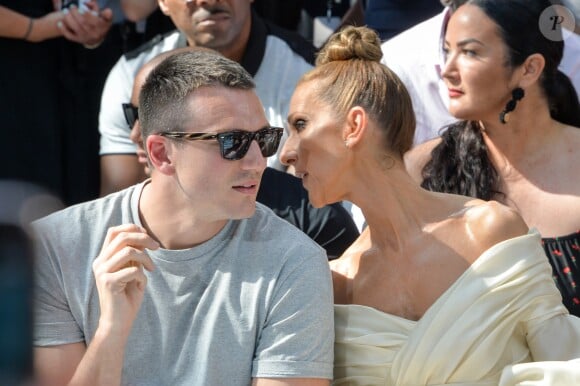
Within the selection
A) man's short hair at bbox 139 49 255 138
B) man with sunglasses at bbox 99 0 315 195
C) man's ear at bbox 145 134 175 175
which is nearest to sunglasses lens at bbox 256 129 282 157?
man's short hair at bbox 139 49 255 138

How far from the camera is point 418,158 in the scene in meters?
3.85

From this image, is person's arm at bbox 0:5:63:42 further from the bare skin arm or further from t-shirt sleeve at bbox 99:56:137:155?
the bare skin arm

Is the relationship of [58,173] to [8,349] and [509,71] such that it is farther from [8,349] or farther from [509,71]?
[8,349]

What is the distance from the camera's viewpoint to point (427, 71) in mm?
4648

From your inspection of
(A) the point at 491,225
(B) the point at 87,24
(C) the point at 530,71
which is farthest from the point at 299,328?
(B) the point at 87,24

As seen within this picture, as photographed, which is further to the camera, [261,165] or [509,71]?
[509,71]

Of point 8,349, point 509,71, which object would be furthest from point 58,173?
point 8,349

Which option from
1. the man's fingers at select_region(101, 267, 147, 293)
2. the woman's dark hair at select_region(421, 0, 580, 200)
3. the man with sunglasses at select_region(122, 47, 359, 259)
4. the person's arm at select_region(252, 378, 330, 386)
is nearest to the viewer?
the man's fingers at select_region(101, 267, 147, 293)

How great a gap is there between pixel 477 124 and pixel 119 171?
1.59 metres

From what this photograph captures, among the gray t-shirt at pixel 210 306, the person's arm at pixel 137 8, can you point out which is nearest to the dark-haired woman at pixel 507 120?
the gray t-shirt at pixel 210 306

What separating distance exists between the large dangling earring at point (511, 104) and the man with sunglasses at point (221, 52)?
41.4 inches

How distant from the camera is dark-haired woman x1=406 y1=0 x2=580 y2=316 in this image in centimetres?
374

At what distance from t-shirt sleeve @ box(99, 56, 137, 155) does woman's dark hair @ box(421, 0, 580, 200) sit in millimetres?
1430

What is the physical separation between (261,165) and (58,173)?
2212mm
